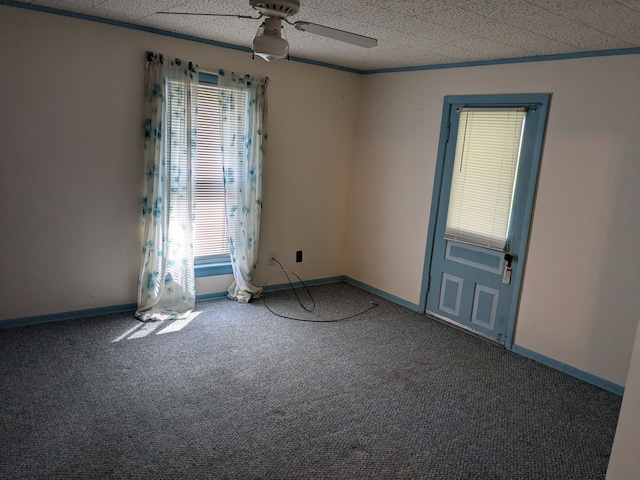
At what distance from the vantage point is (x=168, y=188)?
13.3ft

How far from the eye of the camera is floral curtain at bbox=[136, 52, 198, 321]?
395cm

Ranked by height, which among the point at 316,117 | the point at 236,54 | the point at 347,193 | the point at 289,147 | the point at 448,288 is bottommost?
the point at 448,288

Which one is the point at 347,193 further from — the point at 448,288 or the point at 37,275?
the point at 37,275

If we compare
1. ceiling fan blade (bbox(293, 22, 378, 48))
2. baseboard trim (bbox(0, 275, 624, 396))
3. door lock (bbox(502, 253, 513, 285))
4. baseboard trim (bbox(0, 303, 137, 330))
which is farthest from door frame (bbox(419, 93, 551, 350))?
baseboard trim (bbox(0, 303, 137, 330))

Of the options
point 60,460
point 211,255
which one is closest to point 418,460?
point 60,460

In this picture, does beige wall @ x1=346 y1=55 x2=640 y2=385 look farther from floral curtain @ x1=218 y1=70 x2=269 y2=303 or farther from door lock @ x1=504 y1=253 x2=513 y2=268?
floral curtain @ x1=218 y1=70 x2=269 y2=303

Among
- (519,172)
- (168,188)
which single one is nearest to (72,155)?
(168,188)

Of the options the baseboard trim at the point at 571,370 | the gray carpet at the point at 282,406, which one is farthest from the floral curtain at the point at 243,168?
the baseboard trim at the point at 571,370

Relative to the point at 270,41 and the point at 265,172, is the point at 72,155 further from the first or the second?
the point at 270,41

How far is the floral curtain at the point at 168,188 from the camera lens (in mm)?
3951

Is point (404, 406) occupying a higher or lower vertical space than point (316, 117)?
lower

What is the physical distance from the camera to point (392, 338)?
161 inches

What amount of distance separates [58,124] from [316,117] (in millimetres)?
2431

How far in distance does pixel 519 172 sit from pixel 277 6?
2419 millimetres
